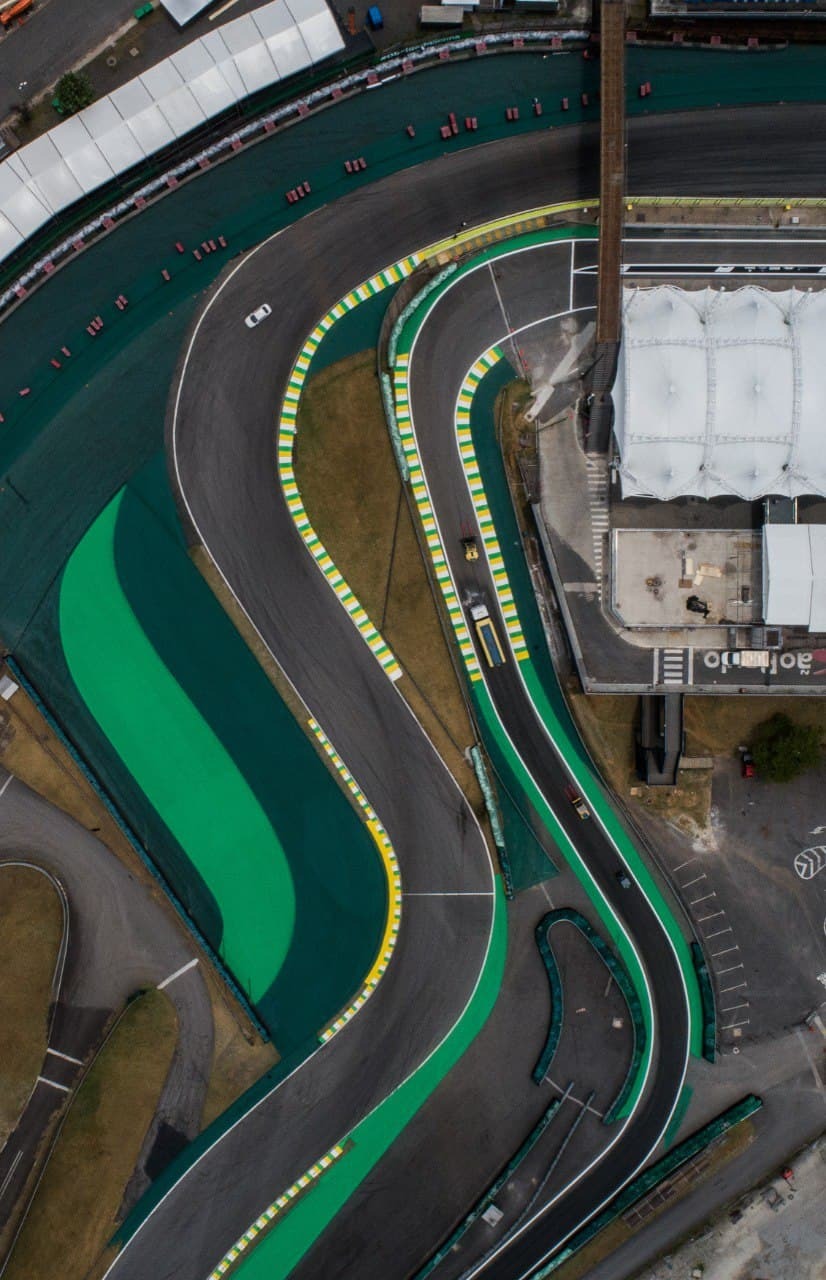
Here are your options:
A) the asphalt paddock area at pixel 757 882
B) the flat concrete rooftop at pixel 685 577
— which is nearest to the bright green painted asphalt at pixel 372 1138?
the asphalt paddock area at pixel 757 882

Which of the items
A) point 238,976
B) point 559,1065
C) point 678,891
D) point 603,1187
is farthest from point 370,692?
point 603,1187

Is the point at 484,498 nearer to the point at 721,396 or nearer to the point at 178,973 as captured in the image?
the point at 721,396

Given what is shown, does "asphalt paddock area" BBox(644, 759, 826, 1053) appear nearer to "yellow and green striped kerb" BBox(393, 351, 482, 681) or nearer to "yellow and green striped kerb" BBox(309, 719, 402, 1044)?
"yellow and green striped kerb" BBox(309, 719, 402, 1044)

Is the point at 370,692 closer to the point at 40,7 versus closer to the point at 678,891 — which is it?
the point at 678,891

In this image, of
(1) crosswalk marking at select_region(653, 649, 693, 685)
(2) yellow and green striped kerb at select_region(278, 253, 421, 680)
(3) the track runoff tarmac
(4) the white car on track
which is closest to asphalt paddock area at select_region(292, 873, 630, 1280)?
(3) the track runoff tarmac

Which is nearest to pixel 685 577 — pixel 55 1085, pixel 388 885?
pixel 388 885
